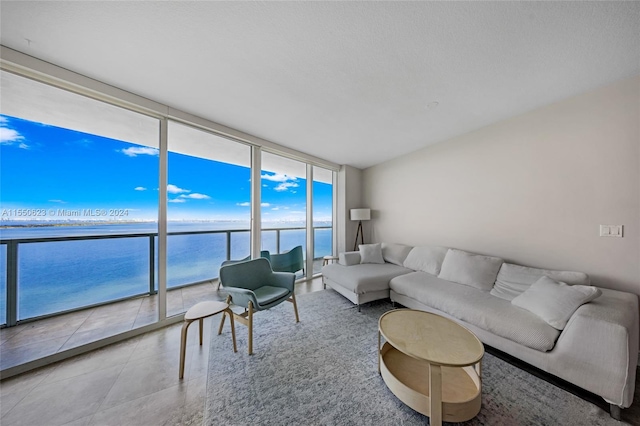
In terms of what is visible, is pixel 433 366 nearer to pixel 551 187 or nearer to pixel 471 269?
pixel 471 269

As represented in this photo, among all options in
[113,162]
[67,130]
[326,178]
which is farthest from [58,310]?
[326,178]

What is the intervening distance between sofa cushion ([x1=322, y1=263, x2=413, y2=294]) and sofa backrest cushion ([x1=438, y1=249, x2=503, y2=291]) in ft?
1.98

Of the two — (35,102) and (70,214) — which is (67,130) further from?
(70,214)

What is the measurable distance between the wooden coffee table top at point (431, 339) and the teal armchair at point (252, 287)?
3.81 ft

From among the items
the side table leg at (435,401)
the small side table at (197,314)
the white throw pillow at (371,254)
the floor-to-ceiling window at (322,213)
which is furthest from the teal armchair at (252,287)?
the floor-to-ceiling window at (322,213)

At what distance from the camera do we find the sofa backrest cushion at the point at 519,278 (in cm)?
193

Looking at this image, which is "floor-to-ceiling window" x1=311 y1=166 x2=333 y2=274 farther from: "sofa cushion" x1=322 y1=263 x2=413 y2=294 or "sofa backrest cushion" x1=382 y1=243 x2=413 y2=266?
"sofa backrest cushion" x1=382 y1=243 x2=413 y2=266

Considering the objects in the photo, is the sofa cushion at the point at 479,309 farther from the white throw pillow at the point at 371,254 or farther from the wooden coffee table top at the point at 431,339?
the white throw pillow at the point at 371,254

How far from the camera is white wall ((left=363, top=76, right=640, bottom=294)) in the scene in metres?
1.85

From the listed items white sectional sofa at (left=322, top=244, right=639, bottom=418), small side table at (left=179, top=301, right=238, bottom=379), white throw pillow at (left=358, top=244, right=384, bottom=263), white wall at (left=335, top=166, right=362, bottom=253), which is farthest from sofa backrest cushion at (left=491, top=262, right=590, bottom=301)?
small side table at (left=179, top=301, right=238, bottom=379)

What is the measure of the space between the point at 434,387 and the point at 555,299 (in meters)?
1.49

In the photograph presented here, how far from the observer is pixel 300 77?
184cm

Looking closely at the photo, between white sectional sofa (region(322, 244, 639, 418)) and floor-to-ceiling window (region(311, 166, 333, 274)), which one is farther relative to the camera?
floor-to-ceiling window (region(311, 166, 333, 274))

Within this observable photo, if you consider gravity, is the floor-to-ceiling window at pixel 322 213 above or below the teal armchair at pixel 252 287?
above
